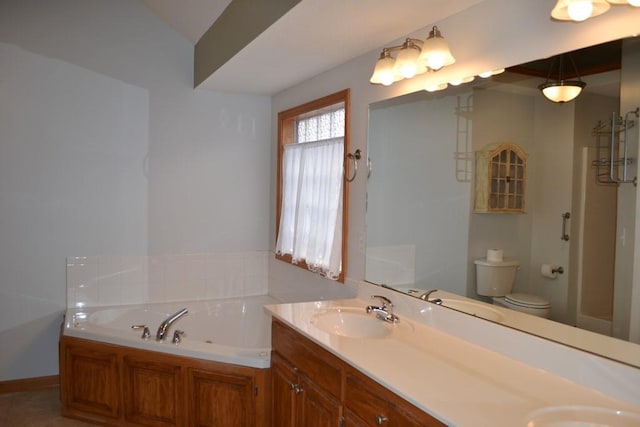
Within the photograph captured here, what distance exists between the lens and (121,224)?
3.62 m

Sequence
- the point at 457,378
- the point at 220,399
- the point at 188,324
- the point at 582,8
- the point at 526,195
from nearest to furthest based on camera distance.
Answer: the point at 582,8, the point at 457,378, the point at 526,195, the point at 220,399, the point at 188,324

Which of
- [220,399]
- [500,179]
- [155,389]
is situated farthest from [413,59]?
[155,389]

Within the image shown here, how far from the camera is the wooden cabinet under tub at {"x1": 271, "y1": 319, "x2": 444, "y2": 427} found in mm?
1552

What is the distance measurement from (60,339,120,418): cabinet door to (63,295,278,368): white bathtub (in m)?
0.10

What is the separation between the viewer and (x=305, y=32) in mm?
2352

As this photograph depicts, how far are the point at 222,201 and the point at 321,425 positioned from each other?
232cm

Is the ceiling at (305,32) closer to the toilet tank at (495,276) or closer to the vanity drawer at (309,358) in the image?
the toilet tank at (495,276)

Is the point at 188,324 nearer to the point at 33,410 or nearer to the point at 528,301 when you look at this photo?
the point at 33,410

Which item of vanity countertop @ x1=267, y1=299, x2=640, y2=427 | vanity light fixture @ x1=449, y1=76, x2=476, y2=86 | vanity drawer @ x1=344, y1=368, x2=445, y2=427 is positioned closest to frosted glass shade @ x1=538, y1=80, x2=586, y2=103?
vanity light fixture @ x1=449, y1=76, x2=476, y2=86

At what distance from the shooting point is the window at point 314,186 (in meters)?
2.95

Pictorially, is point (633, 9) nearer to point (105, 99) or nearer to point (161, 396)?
point (161, 396)

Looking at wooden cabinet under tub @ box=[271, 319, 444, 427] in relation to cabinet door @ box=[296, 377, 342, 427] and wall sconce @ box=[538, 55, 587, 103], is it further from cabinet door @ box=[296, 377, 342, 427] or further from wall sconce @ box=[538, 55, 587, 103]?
wall sconce @ box=[538, 55, 587, 103]

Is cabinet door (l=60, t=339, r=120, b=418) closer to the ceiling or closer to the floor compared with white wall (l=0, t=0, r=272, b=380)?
closer to the floor

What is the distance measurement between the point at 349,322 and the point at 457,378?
0.91 meters
